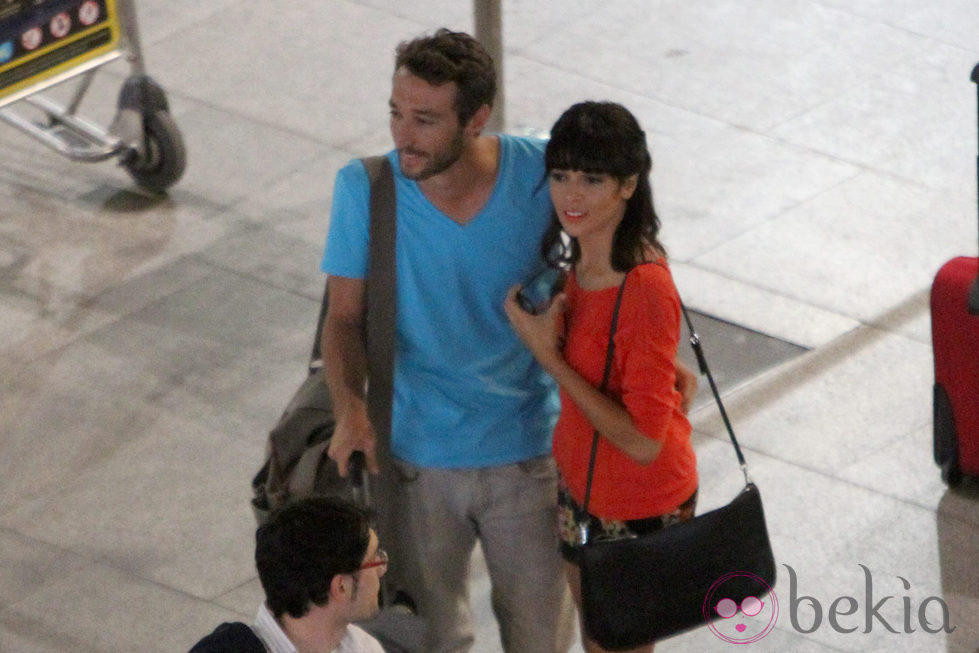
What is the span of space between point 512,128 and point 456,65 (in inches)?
173

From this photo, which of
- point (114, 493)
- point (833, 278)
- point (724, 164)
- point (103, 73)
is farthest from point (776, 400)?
point (103, 73)

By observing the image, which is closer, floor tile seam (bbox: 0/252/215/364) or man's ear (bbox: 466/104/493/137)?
man's ear (bbox: 466/104/493/137)

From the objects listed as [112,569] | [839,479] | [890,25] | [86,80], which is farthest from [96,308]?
[890,25]

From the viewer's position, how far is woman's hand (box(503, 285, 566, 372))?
3.32 metres

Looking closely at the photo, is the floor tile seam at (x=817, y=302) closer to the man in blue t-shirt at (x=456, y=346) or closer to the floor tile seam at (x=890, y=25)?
the floor tile seam at (x=890, y=25)

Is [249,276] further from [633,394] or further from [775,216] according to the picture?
[633,394]

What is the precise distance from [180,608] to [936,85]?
5.28 m

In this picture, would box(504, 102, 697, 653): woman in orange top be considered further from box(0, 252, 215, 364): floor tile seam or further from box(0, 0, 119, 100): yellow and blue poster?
box(0, 0, 119, 100): yellow and blue poster

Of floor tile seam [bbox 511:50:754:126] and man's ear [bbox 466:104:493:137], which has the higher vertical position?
man's ear [bbox 466:104:493:137]

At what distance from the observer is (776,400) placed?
236 inches

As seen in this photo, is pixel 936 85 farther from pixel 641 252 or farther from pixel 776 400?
pixel 641 252

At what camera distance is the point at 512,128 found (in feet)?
25.6

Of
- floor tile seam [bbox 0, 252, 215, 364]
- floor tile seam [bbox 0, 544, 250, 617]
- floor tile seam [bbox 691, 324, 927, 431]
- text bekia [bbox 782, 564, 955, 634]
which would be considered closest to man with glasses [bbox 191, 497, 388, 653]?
floor tile seam [bbox 0, 544, 250, 617]

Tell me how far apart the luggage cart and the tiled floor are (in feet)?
0.89
